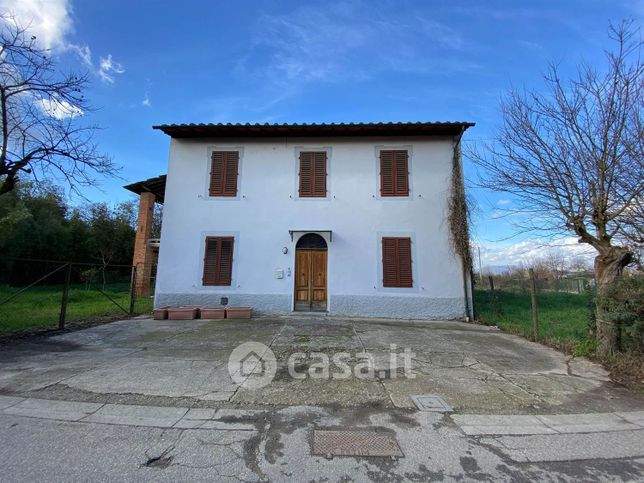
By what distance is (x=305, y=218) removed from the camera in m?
9.80

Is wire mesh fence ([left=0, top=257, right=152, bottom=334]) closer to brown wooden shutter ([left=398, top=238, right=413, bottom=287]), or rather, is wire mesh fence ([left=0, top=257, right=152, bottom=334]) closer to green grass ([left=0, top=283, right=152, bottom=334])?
green grass ([left=0, top=283, right=152, bottom=334])

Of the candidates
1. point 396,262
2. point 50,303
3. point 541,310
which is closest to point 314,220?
point 396,262

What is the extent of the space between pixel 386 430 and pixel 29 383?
4482mm

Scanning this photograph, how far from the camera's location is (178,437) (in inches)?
104

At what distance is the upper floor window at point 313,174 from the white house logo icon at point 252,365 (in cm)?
562

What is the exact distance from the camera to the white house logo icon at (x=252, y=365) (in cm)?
399

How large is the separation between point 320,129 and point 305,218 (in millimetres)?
2995

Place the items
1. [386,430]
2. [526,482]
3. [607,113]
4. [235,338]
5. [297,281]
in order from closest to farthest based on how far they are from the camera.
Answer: [526,482] < [386,430] < [607,113] < [235,338] < [297,281]

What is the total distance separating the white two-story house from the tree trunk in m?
4.18

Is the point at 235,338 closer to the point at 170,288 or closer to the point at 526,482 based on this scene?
the point at 170,288

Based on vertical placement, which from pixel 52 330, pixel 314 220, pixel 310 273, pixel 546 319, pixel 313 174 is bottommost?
pixel 52 330

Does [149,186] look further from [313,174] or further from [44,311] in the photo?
[313,174]

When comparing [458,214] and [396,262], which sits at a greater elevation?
[458,214]

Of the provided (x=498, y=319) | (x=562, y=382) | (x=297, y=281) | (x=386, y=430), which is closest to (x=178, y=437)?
(x=386, y=430)
